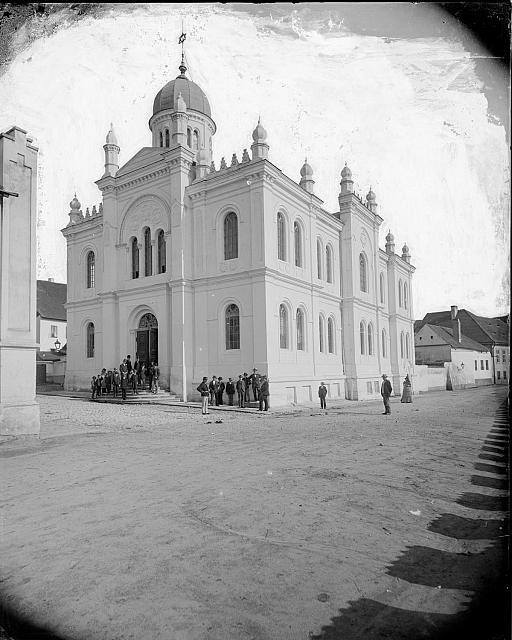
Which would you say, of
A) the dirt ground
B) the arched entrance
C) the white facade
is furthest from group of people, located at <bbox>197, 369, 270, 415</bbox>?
A: the dirt ground

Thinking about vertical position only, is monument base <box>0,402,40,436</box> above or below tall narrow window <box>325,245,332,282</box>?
below

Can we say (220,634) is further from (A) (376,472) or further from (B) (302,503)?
(A) (376,472)

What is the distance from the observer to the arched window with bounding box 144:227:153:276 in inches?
925

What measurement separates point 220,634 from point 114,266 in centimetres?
2317

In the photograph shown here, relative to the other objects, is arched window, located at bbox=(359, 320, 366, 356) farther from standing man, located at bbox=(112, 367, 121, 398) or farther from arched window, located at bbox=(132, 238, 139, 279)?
standing man, located at bbox=(112, 367, 121, 398)

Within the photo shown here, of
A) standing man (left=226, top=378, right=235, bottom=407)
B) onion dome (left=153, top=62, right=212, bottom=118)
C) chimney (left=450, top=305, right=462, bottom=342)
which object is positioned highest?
onion dome (left=153, top=62, right=212, bottom=118)

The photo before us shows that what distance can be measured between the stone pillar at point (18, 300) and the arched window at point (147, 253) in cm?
1347

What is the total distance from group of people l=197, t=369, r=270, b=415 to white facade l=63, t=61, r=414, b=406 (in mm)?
690

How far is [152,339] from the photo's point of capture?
2308 cm

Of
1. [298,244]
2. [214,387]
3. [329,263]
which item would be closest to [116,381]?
[214,387]

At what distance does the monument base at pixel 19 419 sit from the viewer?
9852 mm

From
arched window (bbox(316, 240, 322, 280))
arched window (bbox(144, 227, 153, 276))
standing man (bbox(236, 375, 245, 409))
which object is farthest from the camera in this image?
arched window (bbox(316, 240, 322, 280))

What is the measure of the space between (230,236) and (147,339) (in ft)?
21.4

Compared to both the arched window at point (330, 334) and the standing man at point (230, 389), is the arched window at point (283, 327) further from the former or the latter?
the arched window at point (330, 334)
